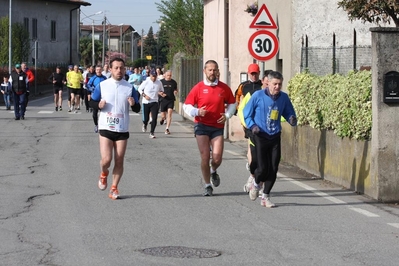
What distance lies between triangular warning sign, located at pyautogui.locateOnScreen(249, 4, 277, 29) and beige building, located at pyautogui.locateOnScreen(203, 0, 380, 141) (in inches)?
32.6

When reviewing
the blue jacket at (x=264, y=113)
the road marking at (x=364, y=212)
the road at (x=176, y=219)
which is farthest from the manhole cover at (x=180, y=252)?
the blue jacket at (x=264, y=113)

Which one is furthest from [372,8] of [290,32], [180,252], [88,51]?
[88,51]

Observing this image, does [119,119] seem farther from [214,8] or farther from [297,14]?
[214,8]

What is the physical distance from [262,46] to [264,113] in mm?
6627

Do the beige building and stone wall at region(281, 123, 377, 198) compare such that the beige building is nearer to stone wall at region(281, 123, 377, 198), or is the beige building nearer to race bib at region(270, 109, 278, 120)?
stone wall at region(281, 123, 377, 198)

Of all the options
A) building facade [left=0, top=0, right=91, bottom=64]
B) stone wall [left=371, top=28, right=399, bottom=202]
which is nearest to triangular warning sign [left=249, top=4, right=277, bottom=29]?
stone wall [left=371, top=28, right=399, bottom=202]

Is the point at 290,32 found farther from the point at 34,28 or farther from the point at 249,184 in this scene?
the point at 34,28

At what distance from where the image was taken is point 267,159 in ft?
39.2

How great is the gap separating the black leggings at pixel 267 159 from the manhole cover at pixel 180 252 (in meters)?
3.28

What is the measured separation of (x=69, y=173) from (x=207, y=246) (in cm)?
676

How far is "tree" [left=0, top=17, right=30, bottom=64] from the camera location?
180 ft

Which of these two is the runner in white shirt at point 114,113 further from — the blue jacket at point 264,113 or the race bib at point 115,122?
the blue jacket at point 264,113

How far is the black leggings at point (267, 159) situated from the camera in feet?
38.8

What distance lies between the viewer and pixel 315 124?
51.4 ft
